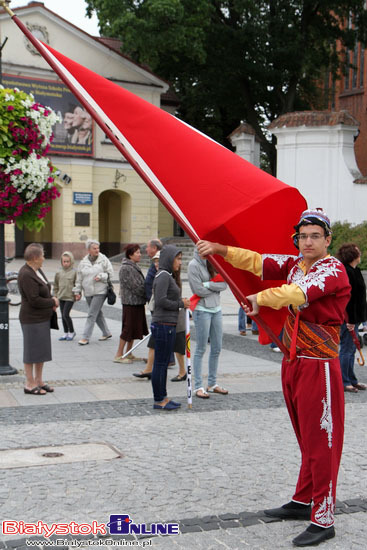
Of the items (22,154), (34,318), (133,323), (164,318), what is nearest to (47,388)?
(34,318)

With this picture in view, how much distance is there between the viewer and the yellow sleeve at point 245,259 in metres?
4.21

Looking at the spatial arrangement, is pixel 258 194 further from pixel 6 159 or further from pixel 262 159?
pixel 262 159

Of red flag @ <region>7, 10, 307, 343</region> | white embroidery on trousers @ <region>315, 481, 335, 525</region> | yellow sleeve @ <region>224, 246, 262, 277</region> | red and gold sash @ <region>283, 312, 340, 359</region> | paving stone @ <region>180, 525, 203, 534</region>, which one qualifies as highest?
red flag @ <region>7, 10, 307, 343</region>

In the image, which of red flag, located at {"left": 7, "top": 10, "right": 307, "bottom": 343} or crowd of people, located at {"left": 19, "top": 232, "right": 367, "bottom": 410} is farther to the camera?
crowd of people, located at {"left": 19, "top": 232, "right": 367, "bottom": 410}

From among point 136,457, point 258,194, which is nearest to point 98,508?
point 136,457

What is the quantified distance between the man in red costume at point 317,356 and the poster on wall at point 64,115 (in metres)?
29.3

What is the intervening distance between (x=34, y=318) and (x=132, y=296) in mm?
2239

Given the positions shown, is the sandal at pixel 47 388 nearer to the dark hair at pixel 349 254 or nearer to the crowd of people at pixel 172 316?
the crowd of people at pixel 172 316

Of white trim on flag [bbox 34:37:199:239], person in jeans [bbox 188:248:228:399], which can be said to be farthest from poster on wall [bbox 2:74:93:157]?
white trim on flag [bbox 34:37:199:239]

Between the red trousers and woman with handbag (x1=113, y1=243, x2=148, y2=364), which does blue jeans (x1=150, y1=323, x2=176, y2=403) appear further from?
the red trousers

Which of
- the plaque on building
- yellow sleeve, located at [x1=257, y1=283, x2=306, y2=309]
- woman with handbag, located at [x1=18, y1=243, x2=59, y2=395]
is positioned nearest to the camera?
yellow sleeve, located at [x1=257, y1=283, x2=306, y2=309]

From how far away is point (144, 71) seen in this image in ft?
114

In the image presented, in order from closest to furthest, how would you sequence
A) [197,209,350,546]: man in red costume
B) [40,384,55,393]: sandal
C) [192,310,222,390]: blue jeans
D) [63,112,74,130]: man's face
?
[197,209,350,546]: man in red costume
[40,384,55,393]: sandal
[192,310,222,390]: blue jeans
[63,112,74,130]: man's face

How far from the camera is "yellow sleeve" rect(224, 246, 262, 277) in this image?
4.21m
